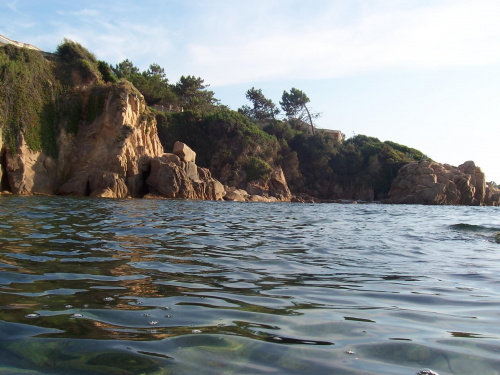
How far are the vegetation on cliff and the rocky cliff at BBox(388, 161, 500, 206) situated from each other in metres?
5.30

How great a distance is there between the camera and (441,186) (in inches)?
1928

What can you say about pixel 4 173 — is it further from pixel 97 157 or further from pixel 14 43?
pixel 14 43

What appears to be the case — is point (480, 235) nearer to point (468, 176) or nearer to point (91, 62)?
point (91, 62)

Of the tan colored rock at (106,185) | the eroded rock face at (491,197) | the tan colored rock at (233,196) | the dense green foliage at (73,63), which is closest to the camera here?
the tan colored rock at (106,185)

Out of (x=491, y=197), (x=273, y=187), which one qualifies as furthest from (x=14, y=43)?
(x=491, y=197)

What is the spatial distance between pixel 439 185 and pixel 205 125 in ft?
94.8

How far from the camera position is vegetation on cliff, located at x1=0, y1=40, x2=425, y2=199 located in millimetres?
29406

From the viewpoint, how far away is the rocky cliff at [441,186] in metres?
49.3

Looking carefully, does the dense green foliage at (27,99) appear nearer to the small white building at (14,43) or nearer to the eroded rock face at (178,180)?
the small white building at (14,43)

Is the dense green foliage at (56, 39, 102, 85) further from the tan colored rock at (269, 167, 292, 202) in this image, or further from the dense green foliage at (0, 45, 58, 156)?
the tan colored rock at (269, 167, 292, 202)

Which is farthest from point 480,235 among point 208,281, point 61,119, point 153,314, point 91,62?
point 91,62

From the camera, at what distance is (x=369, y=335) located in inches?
113

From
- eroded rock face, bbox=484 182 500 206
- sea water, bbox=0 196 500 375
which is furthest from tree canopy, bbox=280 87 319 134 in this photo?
sea water, bbox=0 196 500 375

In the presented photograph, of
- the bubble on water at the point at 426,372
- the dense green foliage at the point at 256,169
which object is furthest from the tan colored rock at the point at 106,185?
the bubble on water at the point at 426,372
